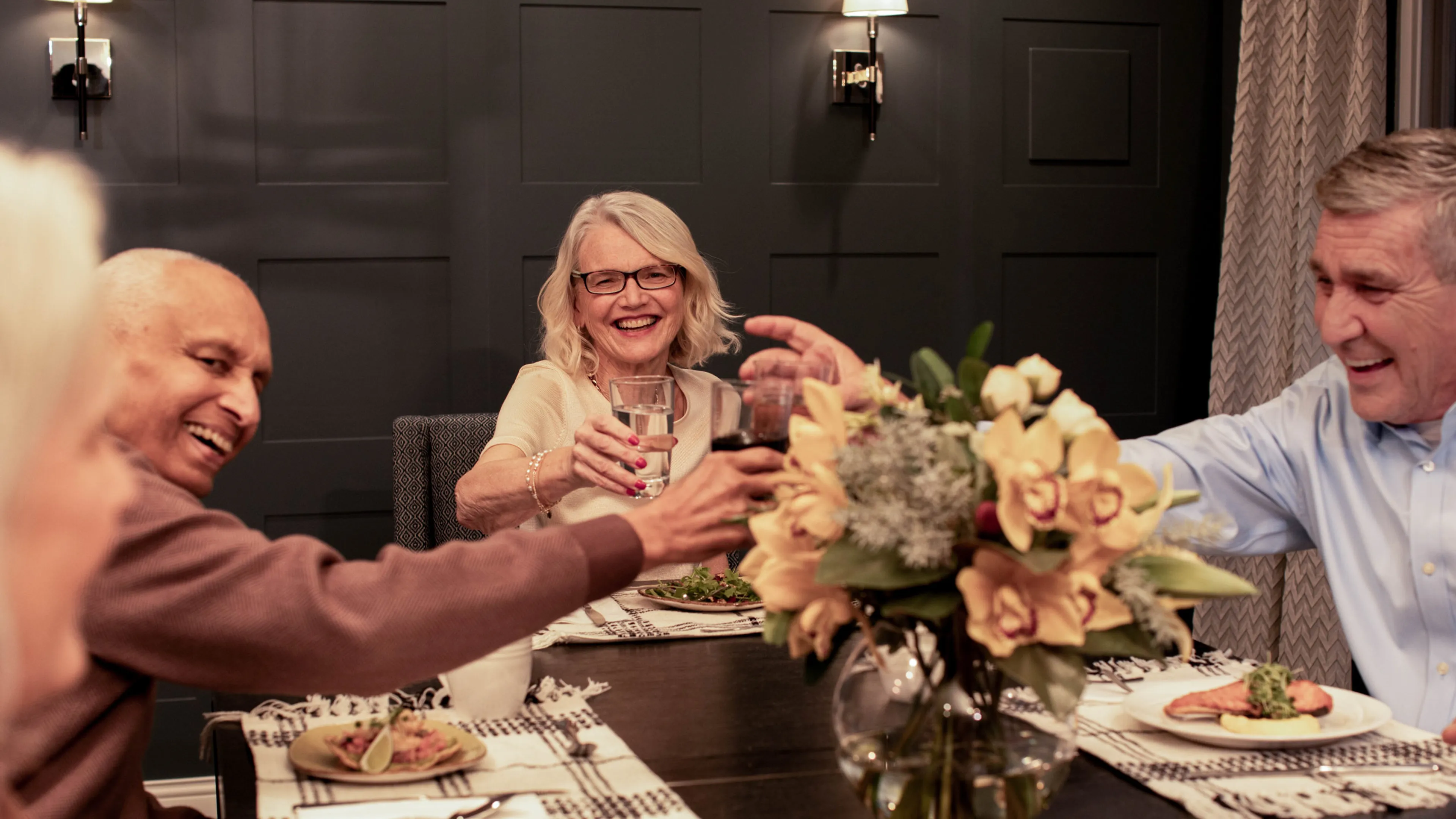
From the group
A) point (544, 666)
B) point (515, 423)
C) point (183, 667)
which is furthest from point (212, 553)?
point (515, 423)

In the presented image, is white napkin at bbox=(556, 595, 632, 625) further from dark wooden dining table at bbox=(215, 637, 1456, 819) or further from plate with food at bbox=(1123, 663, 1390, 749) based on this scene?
plate with food at bbox=(1123, 663, 1390, 749)

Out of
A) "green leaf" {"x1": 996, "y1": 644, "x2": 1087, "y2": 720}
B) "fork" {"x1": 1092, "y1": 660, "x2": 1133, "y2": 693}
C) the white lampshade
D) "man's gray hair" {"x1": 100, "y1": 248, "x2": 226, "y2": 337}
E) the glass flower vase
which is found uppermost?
the white lampshade

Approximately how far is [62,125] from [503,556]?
277 centimetres

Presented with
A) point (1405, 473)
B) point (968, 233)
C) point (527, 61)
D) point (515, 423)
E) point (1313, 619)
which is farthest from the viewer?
point (968, 233)

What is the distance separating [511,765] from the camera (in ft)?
4.69

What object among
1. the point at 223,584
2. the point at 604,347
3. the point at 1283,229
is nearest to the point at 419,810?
the point at 223,584

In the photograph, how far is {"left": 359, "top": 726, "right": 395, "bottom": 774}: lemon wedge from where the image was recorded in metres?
1.38

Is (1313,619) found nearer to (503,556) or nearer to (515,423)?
(515,423)

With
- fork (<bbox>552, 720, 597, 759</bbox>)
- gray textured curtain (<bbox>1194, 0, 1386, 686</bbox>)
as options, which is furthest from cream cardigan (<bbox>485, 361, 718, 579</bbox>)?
gray textured curtain (<bbox>1194, 0, 1386, 686</bbox>)

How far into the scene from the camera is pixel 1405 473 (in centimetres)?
196

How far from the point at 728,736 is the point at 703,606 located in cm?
61

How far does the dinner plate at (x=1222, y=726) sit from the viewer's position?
143cm

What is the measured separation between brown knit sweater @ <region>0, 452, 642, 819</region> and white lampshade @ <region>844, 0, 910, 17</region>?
274cm

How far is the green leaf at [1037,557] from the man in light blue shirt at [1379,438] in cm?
68
